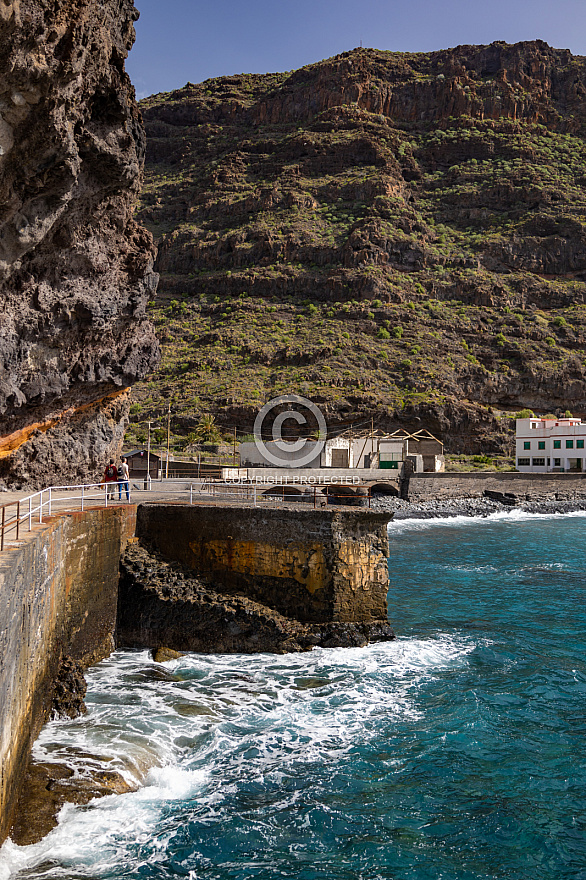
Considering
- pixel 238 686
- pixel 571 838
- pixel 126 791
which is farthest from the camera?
pixel 238 686

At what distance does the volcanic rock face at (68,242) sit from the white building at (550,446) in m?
48.1

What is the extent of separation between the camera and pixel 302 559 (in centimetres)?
1503

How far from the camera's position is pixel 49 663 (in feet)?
35.3

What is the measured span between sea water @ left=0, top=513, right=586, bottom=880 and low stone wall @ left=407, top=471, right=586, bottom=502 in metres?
34.5

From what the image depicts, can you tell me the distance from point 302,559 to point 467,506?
36662mm

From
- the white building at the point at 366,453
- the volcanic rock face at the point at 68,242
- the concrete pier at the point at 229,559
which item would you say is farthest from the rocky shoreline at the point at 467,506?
the concrete pier at the point at 229,559

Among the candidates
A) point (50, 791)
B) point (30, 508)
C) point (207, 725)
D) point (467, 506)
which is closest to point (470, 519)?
point (467, 506)

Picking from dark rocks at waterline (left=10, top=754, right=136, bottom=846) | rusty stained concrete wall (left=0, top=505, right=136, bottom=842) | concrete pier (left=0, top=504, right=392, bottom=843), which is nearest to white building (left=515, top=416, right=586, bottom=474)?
concrete pier (left=0, top=504, right=392, bottom=843)

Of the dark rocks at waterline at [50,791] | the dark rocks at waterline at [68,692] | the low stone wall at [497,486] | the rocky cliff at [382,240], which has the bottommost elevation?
the dark rocks at waterline at [50,791]

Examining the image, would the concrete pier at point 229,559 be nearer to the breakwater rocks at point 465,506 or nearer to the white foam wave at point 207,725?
the white foam wave at point 207,725

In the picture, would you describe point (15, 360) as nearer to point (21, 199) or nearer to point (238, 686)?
point (21, 199)

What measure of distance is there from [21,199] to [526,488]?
1918 inches

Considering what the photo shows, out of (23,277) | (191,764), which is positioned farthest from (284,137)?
(191,764)

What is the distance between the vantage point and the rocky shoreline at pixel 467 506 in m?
46.3
